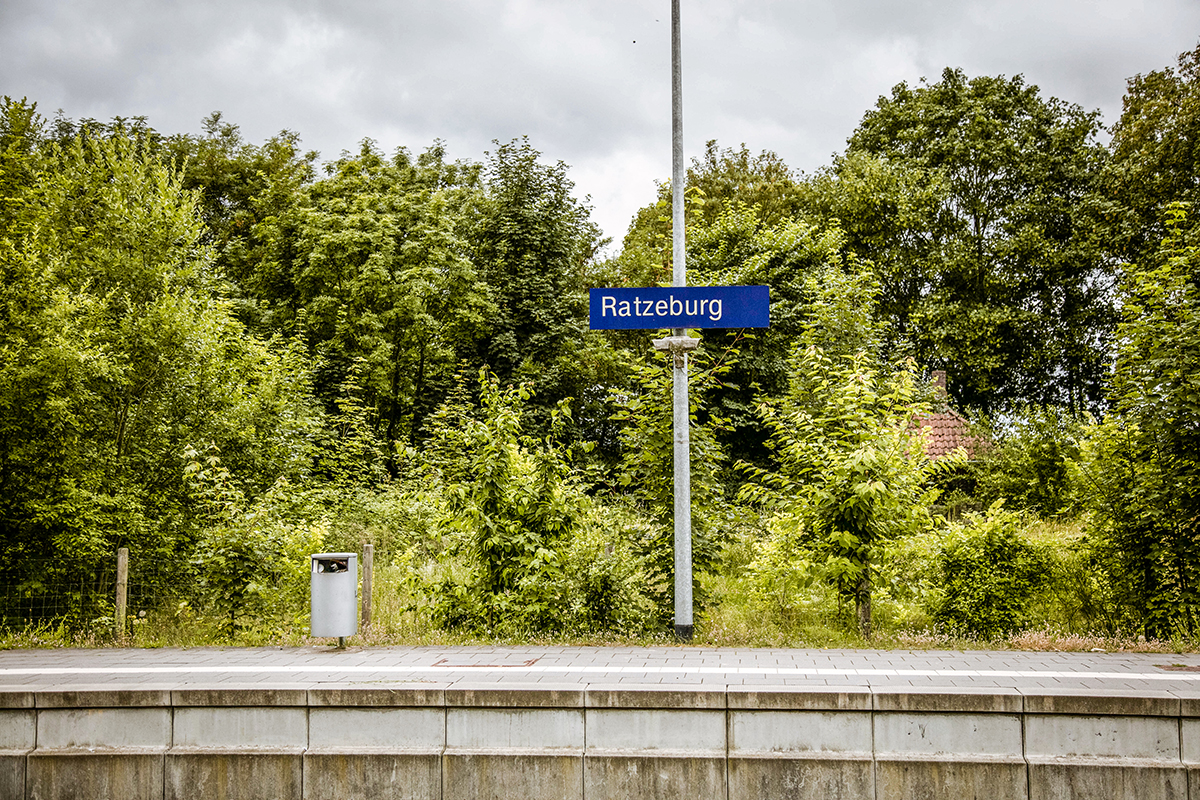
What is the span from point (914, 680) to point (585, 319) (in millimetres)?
22169

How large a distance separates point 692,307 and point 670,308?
0.24 m

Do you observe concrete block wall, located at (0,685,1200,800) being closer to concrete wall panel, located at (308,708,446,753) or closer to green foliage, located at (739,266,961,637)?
concrete wall panel, located at (308,708,446,753)

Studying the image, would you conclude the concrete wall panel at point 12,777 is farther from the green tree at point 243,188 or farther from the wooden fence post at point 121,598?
the green tree at point 243,188

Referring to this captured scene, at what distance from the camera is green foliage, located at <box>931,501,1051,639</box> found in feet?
29.4

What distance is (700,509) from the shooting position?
370 inches

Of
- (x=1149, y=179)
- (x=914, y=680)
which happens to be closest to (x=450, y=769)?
(x=914, y=680)

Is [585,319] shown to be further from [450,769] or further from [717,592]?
[450,769]

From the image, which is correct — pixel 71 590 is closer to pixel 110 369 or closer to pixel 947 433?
pixel 110 369

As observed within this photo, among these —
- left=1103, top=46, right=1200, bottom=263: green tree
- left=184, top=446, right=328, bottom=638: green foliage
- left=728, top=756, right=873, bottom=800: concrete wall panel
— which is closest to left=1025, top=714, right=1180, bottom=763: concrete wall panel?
left=728, top=756, right=873, bottom=800: concrete wall panel

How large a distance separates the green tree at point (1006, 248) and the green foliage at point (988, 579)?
23681mm

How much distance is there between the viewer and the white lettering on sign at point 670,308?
30.0 feet

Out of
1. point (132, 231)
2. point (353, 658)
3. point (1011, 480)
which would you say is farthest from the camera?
point (1011, 480)

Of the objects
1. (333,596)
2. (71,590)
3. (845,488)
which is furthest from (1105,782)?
(71,590)

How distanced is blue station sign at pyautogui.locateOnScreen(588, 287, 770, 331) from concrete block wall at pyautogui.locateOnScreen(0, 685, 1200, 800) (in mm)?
4273
